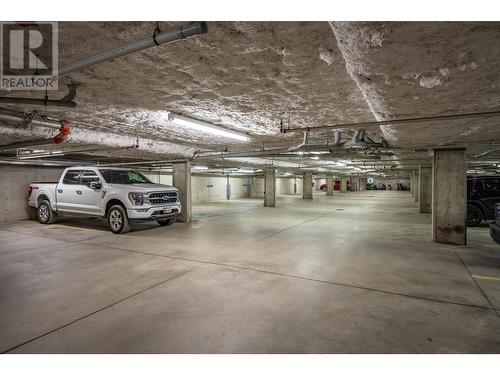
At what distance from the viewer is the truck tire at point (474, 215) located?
9062 mm

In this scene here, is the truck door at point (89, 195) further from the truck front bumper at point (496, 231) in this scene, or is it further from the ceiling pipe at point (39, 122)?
the truck front bumper at point (496, 231)

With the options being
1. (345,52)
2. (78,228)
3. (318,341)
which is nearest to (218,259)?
(318,341)

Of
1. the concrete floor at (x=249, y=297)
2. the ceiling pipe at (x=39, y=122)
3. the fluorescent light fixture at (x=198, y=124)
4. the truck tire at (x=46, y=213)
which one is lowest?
the concrete floor at (x=249, y=297)

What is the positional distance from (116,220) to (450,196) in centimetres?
913

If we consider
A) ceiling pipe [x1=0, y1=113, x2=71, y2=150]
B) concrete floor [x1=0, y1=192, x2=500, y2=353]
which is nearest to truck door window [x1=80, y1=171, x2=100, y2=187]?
concrete floor [x1=0, y1=192, x2=500, y2=353]

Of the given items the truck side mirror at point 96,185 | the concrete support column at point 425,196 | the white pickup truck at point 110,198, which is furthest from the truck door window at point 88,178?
the concrete support column at point 425,196

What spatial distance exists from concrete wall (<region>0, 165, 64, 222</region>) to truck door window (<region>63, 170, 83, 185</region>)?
3.54m

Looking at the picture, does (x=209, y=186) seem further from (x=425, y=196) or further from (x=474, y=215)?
(x=474, y=215)

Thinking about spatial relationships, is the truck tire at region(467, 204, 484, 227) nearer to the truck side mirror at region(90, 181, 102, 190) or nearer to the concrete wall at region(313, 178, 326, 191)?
the truck side mirror at region(90, 181, 102, 190)

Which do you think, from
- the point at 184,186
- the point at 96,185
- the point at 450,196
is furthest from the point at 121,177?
the point at 450,196

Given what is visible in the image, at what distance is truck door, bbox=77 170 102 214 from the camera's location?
26.6ft

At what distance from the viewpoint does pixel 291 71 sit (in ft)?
9.23

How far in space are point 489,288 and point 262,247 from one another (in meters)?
3.97

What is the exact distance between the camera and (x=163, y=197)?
330 inches
